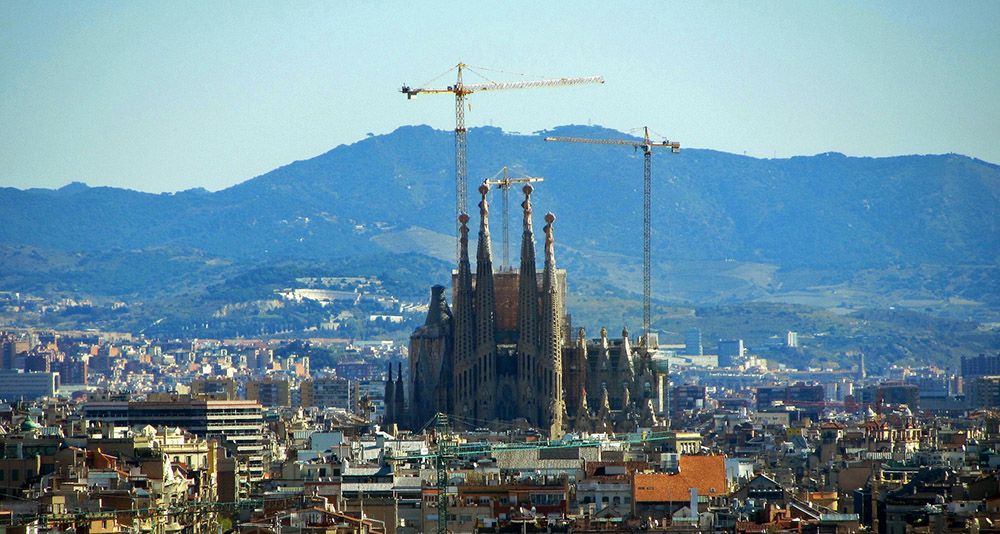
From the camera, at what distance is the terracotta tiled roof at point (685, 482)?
84.8m

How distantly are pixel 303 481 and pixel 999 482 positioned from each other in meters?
23.4

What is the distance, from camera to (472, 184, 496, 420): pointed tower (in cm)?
16675

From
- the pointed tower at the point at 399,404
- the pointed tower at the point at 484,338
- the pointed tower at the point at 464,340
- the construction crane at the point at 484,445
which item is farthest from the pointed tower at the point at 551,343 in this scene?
the pointed tower at the point at 399,404

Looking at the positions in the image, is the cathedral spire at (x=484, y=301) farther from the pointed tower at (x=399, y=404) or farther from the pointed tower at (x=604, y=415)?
the pointed tower at (x=604, y=415)

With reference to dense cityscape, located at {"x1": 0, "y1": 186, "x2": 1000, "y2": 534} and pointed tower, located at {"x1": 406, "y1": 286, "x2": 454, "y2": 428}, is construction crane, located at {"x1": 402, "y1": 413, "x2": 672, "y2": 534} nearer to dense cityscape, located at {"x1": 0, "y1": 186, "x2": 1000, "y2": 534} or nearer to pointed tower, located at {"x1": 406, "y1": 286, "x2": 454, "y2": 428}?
dense cityscape, located at {"x1": 0, "y1": 186, "x2": 1000, "y2": 534}

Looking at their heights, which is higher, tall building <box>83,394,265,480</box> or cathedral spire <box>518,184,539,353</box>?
cathedral spire <box>518,184,539,353</box>

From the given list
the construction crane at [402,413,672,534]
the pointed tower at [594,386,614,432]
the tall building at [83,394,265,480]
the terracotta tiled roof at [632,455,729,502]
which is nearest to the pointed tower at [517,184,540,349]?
the pointed tower at [594,386,614,432]

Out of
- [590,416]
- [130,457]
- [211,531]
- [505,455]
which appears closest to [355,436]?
[505,455]

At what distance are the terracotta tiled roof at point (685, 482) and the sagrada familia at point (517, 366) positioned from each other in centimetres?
6663

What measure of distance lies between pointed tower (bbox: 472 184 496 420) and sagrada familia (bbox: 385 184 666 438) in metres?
0.06

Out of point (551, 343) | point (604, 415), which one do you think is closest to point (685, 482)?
point (604, 415)

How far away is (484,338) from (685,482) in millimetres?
80290

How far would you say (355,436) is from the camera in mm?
134875

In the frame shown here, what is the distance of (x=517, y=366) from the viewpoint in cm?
16788
